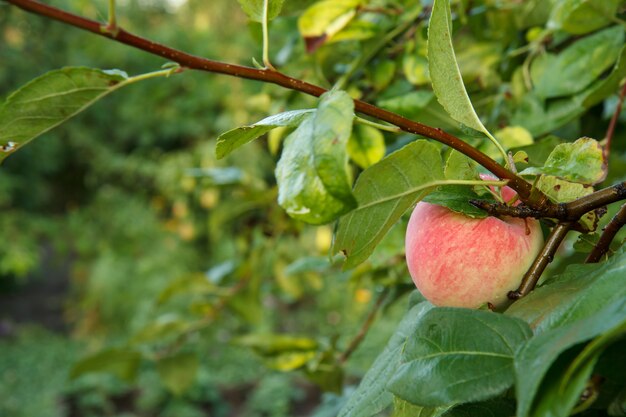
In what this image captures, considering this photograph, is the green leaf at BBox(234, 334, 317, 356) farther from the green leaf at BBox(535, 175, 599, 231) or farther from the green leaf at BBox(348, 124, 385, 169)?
the green leaf at BBox(535, 175, 599, 231)

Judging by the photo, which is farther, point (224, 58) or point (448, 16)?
point (224, 58)

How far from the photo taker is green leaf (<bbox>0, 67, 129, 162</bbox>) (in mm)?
361

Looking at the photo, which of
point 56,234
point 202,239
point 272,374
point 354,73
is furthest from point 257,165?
point 354,73

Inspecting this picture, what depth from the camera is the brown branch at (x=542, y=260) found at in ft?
1.15

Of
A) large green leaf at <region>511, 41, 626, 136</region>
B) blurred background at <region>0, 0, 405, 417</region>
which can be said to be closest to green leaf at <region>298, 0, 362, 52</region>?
large green leaf at <region>511, 41, 626, 136</region>

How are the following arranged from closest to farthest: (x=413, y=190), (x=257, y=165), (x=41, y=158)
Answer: (x=413, y=190) < (x=257, y=165) < (x=41, y=158)

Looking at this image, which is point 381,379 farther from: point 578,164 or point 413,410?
point 578,164

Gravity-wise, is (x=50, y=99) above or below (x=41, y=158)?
below

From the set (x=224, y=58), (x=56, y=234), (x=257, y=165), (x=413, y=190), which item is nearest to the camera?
(x=413, y=190)

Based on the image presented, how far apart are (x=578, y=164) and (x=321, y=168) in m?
0.15

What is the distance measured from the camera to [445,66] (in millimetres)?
355

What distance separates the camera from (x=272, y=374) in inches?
125

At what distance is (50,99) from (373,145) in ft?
1.09

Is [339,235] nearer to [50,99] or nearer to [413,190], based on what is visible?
[413,190]
